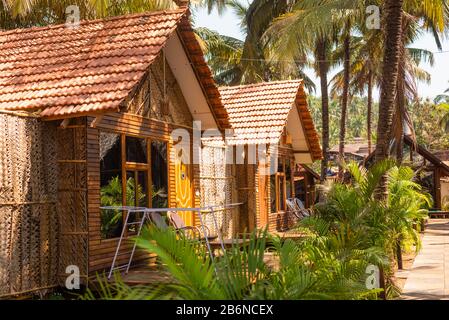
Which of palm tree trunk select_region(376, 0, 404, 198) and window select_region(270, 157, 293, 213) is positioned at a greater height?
palm tree trunk select_region(376, 0, 404, 198)

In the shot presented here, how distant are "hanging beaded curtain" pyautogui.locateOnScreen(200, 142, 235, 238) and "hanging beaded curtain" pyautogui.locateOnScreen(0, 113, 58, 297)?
5167 mm

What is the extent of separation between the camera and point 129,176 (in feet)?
32.6

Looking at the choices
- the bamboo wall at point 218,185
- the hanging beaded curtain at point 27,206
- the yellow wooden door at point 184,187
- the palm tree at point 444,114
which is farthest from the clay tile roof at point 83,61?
the palm tree at point 444,114

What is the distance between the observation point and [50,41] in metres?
10.7

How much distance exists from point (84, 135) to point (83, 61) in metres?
1.54

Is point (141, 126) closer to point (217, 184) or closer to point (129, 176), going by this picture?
point (129, 176)

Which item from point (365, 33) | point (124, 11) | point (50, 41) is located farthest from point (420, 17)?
point (50, 41)

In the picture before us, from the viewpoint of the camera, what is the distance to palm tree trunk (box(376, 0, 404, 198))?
9.71 m

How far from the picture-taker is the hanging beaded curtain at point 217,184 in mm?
13539

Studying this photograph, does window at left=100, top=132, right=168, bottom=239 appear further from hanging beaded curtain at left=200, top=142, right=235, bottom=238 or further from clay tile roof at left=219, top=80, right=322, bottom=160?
clay tile roof at left=219, top=80, right=322, bottom=160

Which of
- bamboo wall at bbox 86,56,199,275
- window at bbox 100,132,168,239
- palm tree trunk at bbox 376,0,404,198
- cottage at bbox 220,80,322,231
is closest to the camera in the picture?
bamboo wall at bbox 86,56,199,275

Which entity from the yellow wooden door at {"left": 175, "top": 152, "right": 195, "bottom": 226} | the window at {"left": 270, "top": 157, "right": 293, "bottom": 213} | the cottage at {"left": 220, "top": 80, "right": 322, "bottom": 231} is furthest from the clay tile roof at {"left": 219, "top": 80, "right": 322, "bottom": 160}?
the yellow wooden door at {"left": 175, "top": 152, "right": 195, "bottom": 226}

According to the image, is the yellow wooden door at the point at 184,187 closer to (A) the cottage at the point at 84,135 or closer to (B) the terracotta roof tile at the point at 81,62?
(A) the cottage at the point at 84,135
